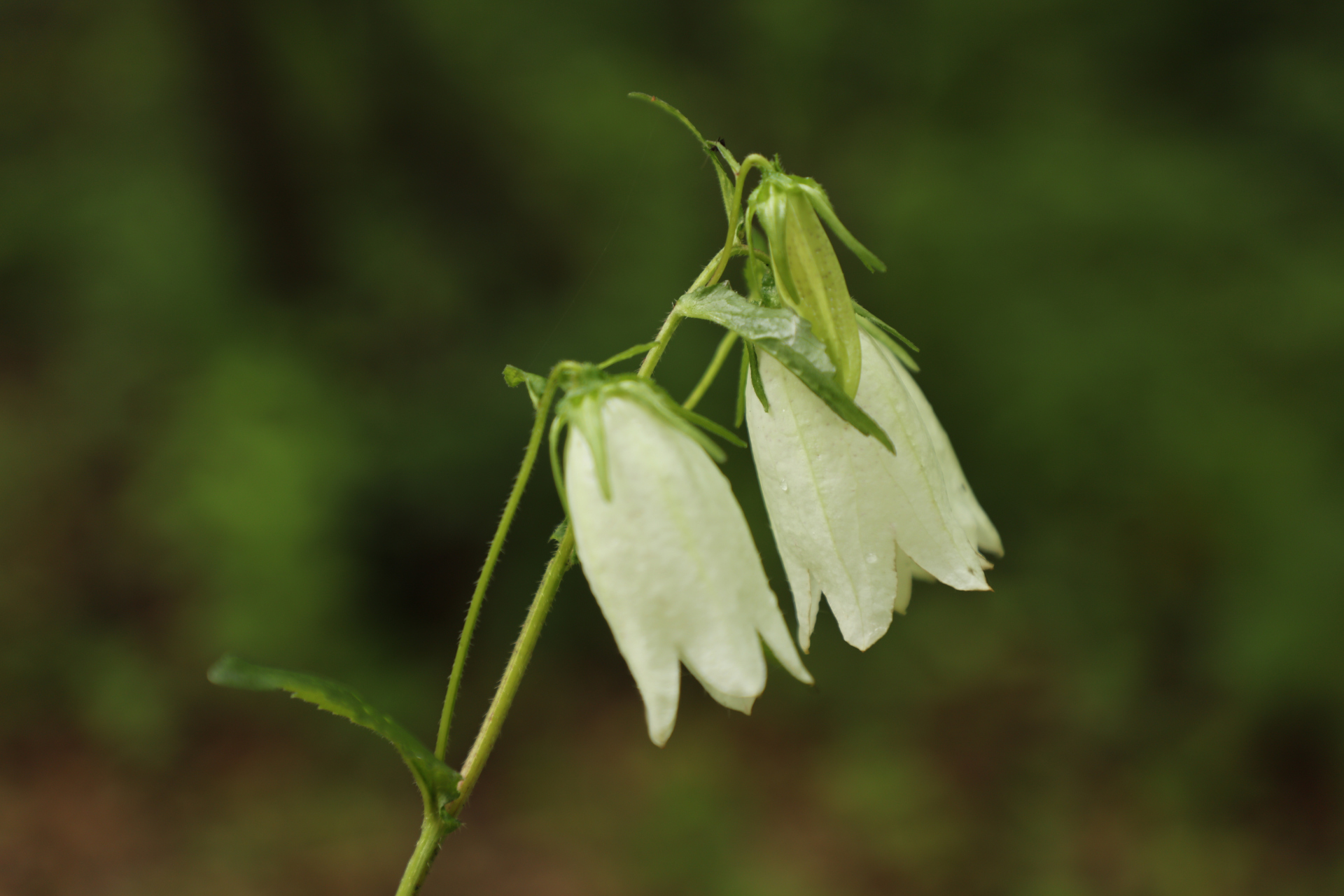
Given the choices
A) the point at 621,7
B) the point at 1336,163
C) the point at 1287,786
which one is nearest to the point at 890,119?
the point at 621,7

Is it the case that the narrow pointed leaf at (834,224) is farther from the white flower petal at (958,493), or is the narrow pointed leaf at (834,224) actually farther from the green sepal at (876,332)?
the white flower petal at (958,493)

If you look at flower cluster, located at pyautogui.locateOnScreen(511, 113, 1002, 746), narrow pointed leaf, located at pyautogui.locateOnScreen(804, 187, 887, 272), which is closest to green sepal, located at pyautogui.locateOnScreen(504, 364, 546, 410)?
flower cluster, located at pyautogui.locateOnScreen(511, 113, 1002, 746)

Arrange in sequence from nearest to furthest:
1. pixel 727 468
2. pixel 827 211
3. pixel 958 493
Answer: pixel 827 211, pixel 958 493, pixel 727 468

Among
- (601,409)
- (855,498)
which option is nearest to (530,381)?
(601,409)

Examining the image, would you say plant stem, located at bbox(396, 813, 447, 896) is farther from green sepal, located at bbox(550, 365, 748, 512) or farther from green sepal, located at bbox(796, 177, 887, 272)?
green sepal, located at bbox(796, 177, 887, 272)

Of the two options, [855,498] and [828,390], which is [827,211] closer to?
[828,390]
